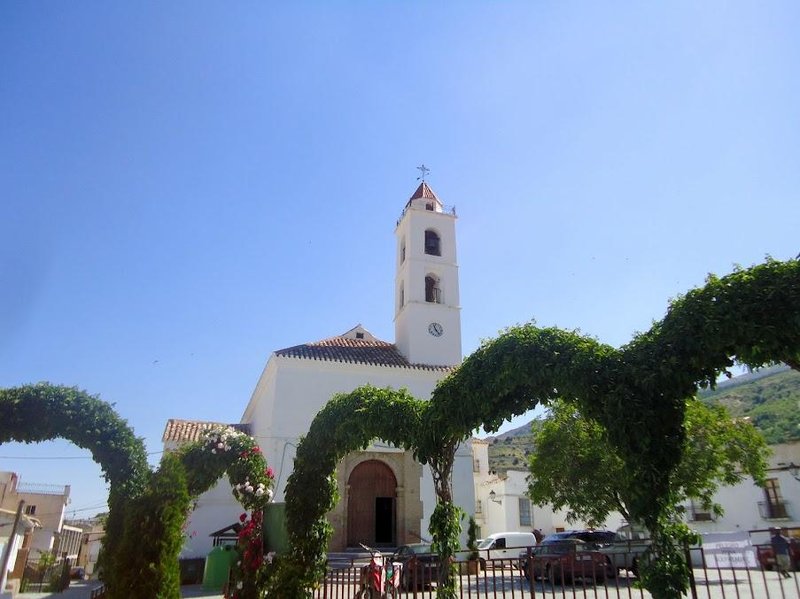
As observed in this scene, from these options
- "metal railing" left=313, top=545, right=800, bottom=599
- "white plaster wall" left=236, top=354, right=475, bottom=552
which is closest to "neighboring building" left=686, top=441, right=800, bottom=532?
"metal railing" left=313, top=545, right=800, bottom=599

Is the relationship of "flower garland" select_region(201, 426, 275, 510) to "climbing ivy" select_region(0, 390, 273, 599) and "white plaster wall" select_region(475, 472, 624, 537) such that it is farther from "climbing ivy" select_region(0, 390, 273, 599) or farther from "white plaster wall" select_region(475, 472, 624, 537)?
"white plaster wall" select_region(475, 472, 624, 537)

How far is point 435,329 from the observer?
2355 cm

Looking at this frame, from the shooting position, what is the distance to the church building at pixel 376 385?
1959 cm

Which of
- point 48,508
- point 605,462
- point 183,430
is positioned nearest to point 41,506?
point 48,508

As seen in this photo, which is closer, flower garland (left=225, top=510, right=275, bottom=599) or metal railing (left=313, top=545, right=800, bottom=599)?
metal railing (left=313, top=545, right=800, bottom=599)

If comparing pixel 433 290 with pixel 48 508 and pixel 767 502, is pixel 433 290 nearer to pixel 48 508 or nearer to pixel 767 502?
pixel 767 502

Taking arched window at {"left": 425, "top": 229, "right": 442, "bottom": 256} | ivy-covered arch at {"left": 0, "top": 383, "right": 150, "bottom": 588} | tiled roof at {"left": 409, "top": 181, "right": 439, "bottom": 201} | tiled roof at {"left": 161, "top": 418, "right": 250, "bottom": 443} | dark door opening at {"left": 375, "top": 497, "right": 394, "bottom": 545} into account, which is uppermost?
tiled roof at {"left": 409, "top": 181, "right": 439, "bottom": 201}

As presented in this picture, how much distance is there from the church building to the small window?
47.4 ft

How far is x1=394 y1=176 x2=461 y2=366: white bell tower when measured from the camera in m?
23.3

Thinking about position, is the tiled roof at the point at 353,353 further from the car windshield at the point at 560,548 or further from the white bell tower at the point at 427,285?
the car windshield at the point at 560,548

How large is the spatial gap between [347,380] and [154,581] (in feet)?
43.3

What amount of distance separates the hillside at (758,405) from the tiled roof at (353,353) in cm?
1663

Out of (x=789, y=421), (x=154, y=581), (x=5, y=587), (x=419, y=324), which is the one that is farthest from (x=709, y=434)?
(x=789, y=421)

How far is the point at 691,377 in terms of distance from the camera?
6871 mm
